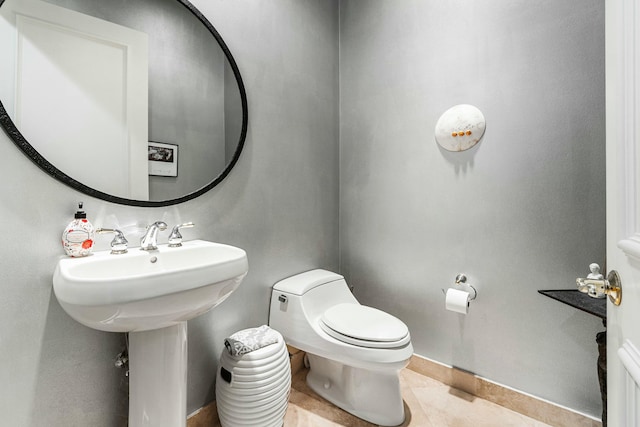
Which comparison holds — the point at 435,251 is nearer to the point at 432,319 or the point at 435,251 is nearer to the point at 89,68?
the point at 432,319

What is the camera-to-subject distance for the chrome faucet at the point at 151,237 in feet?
3.50

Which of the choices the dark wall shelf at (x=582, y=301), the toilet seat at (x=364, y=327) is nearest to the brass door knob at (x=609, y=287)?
the dark wall shelf at (x=582, y=301)

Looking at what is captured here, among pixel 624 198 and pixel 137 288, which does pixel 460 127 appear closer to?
pixel 624 198

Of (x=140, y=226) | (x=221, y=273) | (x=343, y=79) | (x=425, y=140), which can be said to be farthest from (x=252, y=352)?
(x=343, y=79)

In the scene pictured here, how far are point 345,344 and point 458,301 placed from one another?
60 cm

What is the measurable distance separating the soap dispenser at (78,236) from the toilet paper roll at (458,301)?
5.02 ft

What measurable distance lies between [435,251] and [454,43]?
44.4 inches

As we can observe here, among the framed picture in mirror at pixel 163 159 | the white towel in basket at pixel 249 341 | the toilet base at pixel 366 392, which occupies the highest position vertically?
the framed picture in mirror at pixel 163 159

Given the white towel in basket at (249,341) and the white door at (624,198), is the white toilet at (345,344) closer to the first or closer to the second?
the white towel in basket at (249,341)

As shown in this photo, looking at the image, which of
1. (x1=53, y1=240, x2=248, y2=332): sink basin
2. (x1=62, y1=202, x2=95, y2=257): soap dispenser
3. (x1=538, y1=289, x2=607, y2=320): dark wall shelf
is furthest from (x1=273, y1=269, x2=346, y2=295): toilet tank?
(x1=538, y1=289, x2=607, y2=320): dark wall shelf

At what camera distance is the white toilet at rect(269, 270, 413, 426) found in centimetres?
128

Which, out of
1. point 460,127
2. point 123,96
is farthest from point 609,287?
point 123,96

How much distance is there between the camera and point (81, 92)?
1033 mm

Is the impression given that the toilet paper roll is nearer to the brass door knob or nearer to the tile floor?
the tile floor
